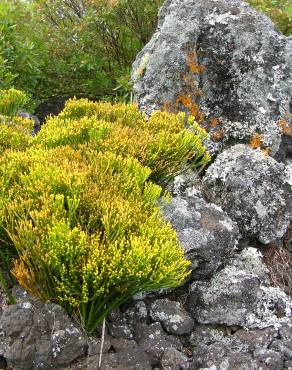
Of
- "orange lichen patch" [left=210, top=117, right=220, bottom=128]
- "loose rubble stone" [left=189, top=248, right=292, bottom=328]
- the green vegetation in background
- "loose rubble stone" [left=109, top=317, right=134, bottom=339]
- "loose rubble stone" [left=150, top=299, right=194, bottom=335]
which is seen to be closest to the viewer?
"loose rubble stone" [left=109, top=317, right=134, bottom=339]

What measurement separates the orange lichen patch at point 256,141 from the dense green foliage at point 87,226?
225cm

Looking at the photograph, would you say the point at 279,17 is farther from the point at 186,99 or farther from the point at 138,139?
the point at 138,139

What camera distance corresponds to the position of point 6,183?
4238 mm

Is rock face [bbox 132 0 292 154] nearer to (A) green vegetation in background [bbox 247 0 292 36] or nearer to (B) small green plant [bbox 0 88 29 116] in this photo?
(B) small green plant [bbox 0 88 29 116]

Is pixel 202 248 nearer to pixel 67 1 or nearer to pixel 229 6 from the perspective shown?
pixel 229 6

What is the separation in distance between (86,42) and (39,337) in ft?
21.9

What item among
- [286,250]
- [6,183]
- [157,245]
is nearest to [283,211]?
[286,250]

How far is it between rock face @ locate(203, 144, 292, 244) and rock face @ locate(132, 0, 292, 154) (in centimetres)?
72

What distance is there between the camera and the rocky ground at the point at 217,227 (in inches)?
160

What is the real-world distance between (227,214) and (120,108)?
1.95m

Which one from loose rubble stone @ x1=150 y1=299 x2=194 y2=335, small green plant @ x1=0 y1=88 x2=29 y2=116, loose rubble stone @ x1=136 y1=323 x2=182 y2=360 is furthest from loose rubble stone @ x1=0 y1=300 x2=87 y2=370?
small green plant @ x1=0 y1=88 x2=29 y2=116

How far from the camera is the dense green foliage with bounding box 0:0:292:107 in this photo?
8.97 m

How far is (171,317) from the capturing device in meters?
4.68

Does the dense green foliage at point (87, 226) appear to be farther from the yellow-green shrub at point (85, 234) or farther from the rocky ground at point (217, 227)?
the rocky ground at point (217, 227)
